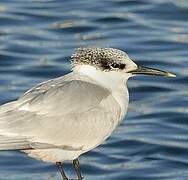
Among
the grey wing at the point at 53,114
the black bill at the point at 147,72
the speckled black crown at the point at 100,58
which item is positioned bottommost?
the grey wing at the point at 53,114

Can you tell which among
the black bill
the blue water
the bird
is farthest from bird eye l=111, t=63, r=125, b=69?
the blue water

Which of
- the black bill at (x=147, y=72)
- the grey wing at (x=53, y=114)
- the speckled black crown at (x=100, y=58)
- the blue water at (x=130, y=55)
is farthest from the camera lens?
the blue water at (x=130, y=55)

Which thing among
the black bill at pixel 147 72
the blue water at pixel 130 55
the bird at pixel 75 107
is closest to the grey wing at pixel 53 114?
the bird at pixel 75 107

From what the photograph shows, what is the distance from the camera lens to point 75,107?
10.7 metres

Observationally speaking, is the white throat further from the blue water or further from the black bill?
the blue water

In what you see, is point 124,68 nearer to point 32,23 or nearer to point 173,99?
point 173,99

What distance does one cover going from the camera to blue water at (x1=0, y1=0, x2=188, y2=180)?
1477cm

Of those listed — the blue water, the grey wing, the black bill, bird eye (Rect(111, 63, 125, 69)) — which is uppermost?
bird eye (Rect(111, 63, 125, 69))

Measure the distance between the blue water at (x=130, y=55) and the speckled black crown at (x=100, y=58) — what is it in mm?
3510

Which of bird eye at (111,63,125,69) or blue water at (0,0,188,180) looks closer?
bird eye at (111,63,125,69)

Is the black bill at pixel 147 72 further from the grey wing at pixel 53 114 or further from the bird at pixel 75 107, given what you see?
the grey wing at pixel 53 114

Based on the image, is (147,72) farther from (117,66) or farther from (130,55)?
(130,55)

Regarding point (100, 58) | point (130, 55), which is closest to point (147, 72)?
point (100, 58)

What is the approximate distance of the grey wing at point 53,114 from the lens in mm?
10352
